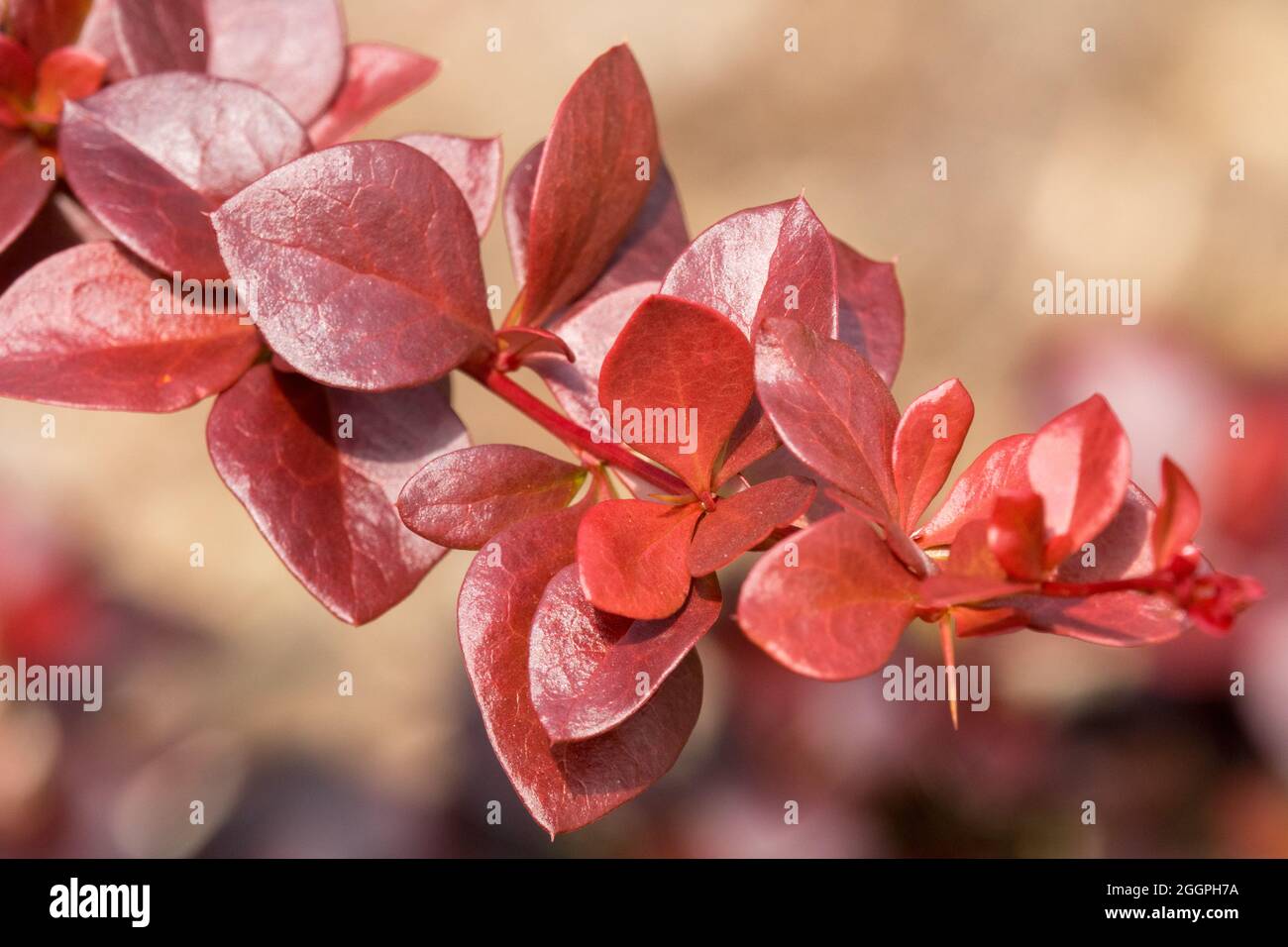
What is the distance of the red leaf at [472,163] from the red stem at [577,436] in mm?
98

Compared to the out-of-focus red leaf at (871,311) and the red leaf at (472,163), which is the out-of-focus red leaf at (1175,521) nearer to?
the out-of-focus red leaf at (871,311)

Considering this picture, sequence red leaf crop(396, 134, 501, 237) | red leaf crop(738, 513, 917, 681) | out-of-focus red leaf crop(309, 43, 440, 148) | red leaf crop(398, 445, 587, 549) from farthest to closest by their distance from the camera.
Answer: out-of-focus red leaf crop(309, 43, 440, 148), red leaf crop(396, 134, 501, 237), red leaf crop(398, 445, 587, 549), red leaf crop(738, 513, 917, 681)

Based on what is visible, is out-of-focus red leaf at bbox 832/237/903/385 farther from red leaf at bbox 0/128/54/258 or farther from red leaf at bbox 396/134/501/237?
red leaf at bbox 0/128/54/258

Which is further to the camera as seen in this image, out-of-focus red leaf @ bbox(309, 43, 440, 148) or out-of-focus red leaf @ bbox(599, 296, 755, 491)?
out-of-focus red leaf @ bbox(309, 43, 440, 148)

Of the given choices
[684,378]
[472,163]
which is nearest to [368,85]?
[472,163]

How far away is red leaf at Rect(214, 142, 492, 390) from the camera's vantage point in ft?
1.64

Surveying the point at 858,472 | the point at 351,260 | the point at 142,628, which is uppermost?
the point at 351,260

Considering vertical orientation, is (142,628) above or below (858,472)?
below

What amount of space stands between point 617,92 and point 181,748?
59.7 inches

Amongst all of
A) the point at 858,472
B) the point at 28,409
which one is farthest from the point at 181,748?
the point at 858,472

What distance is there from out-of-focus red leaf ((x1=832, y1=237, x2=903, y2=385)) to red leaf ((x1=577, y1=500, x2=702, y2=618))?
0.17m

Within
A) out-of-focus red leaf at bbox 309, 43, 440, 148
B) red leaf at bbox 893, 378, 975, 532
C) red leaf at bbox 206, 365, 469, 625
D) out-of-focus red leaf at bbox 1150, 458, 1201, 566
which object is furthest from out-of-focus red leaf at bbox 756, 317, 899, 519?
out-of-focus red leaf at bbox 309, 43, 440, 148

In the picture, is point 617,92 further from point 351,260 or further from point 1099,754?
point 1099,754

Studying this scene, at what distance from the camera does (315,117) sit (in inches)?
29.9
